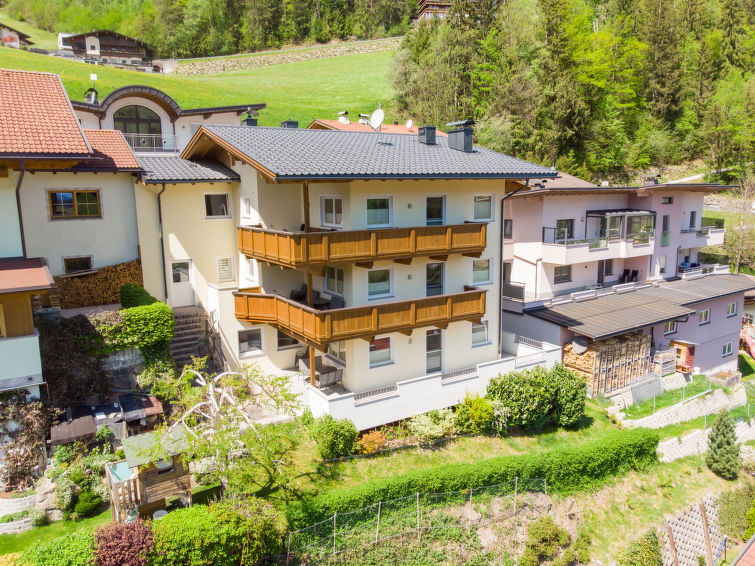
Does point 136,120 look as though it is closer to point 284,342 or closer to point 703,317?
point 284,342

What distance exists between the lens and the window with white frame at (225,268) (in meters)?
24.6

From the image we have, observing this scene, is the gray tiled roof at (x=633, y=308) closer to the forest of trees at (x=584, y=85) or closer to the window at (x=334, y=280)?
the window at (x=334, y=280)

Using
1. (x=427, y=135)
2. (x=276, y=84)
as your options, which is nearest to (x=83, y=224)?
(x=427, y=135)

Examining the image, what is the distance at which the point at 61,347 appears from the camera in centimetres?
1795

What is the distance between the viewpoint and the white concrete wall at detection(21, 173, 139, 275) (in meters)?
21.0

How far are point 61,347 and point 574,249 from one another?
24176 mm

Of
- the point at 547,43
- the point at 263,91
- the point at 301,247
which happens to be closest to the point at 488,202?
the point at 301,247

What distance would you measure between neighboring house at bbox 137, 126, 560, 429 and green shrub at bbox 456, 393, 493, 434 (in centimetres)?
89

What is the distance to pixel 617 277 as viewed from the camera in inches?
1337

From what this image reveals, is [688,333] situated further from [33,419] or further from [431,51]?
[431,51]

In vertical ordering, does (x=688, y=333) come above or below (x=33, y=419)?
below

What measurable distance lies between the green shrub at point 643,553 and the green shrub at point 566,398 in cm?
486

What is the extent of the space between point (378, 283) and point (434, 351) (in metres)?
3.84

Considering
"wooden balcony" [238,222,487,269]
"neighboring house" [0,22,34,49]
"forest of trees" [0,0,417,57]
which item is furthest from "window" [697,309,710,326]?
"neighboring house" [0,22,34,49]
